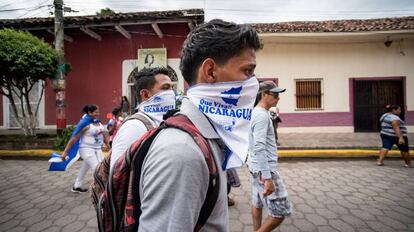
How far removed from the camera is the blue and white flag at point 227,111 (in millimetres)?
979

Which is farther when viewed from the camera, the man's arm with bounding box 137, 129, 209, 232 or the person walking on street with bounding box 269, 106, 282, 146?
the person walking on street with bounding box 269, 106, 282, 146

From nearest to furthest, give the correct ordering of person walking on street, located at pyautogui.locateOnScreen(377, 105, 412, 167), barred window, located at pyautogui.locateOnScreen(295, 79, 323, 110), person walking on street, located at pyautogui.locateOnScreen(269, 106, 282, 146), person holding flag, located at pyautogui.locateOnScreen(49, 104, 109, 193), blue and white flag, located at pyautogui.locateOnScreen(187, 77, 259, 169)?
blue and white flag, located at pyautogui.locateOnScreen(187, 77, 259, 169) < person holding flag, located at pyautogui.locateOnScreen(49, 104, 109, 193) < person walking on street, located at pyautogui.locateOnScreen(269, 106, 282, 146) < person walking on street, located at pyautogui.locateOnScreen(377, 105, 412, 167) < barred window, located at pyautogui.locateOnScreen(295, 79, 323, 110)

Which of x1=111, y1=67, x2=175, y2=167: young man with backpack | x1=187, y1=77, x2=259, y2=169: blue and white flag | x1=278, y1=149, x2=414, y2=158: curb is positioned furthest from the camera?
x1=278, y1=149, x2=414, y2=158: curb

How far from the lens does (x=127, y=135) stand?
1929mm

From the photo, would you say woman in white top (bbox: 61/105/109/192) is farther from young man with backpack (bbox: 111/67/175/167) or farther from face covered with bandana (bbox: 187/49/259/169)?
face covered with bandana (bbox: 187/49/259/169)

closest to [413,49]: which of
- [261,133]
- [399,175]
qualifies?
[399,175]

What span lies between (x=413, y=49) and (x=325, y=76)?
4.04 meters

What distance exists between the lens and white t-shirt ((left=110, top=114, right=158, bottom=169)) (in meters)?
1.83

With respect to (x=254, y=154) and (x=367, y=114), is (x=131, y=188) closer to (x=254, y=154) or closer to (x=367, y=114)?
(x=254, y=154)

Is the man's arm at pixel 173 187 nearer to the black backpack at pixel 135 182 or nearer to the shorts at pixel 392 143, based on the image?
the black backpack at pixel 135 182

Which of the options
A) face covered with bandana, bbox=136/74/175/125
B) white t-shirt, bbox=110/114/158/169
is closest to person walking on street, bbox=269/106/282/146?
face covered with bandana, bbox=136/74/175/125

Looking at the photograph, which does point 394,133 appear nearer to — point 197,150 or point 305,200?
point 305,200

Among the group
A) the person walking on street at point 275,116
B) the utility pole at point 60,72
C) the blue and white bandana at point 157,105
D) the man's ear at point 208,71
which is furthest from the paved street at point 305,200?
the man's ear at point 208,71

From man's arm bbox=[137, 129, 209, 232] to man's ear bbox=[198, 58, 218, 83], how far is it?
1.15 ft
